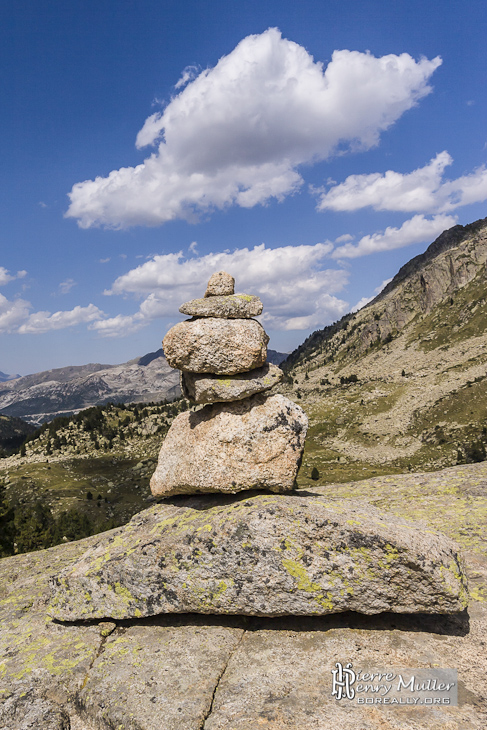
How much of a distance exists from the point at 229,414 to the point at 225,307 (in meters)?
3.40

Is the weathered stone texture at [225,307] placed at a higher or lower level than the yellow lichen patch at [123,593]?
higher

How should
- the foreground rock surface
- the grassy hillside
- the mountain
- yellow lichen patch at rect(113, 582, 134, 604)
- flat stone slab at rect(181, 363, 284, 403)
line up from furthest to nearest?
the mountain, the grassy hillside, flat stone slab at rect(181, 363, 284, 403), yellow lichen patch at rect(113, 582, 134, 604), the foreground rock surface

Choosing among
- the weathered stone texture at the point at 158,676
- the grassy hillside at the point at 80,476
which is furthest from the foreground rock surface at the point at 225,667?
the grassy hillside at the point at 80,476

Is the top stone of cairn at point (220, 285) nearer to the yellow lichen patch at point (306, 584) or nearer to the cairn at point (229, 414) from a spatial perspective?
the cairn at point (229, 414)

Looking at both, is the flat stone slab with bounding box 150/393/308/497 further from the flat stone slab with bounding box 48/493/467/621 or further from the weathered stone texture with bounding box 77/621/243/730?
the weathered stone texture with bounding box 77/621/243/730

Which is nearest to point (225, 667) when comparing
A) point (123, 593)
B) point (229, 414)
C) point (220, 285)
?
point (123, 593)

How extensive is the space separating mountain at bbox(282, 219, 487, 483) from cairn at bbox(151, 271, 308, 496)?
67273 millimetres

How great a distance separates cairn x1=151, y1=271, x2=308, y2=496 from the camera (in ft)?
36.6

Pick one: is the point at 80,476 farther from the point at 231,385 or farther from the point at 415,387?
the point at 231,385

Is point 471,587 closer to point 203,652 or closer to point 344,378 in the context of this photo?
point 203,652

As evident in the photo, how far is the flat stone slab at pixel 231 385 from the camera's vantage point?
11656mm

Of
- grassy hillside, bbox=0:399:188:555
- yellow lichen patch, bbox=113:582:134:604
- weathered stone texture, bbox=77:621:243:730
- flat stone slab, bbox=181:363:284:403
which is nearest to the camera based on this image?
weathered stone texture, bbox=77:621:243:730
